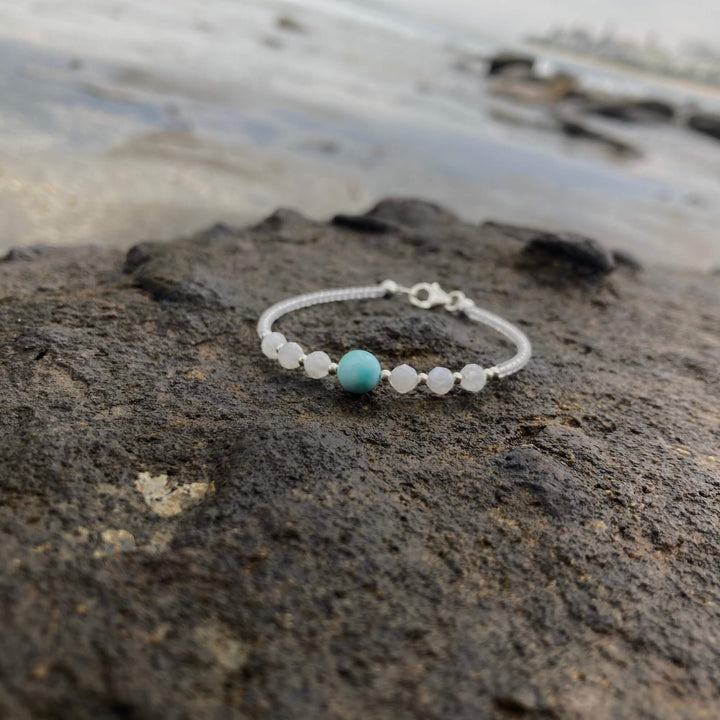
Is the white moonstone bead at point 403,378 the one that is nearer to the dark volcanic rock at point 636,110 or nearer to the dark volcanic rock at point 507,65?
the dark volcanic rock at point 636,110

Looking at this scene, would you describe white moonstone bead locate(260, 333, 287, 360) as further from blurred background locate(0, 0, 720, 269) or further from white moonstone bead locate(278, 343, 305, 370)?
blurred background locate(0, 0, 720, 269)

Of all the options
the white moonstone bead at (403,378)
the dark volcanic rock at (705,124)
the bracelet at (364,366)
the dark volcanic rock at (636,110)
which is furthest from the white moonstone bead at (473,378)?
the dark volcanic rock at (705,124)

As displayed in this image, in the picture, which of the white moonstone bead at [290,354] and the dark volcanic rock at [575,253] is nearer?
the white moonstone bead at [290,354]

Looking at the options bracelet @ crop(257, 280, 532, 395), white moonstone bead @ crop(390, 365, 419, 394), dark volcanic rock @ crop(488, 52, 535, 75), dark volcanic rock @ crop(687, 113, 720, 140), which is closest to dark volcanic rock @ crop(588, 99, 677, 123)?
dark volcanic rock @ crop(687, 113, 720, 140)

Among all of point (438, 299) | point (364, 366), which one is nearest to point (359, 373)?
point (364, 366)

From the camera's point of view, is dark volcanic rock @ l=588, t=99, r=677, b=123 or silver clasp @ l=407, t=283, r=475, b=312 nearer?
silver clasp @ l=407, t=283, r=475, b=312
